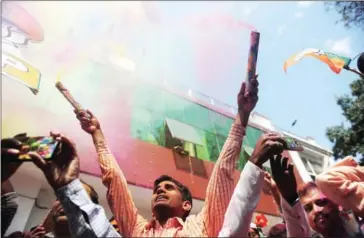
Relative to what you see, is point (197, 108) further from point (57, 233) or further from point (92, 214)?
point (92, 214)

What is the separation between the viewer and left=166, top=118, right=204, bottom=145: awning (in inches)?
208

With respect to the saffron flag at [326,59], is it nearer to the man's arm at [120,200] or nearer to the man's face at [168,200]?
the man's face at [168,200]

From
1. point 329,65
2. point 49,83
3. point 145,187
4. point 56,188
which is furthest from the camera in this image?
point 145,187

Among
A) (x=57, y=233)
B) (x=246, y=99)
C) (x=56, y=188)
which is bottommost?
(x=57, y=233)

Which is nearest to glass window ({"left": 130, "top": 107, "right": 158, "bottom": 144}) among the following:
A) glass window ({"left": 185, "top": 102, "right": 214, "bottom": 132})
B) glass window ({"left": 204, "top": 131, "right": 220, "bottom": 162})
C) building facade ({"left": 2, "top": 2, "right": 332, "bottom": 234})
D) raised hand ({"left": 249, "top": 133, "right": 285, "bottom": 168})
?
building facade ({"left": 2, "top": 2, "right": 332, "bottom": 234})

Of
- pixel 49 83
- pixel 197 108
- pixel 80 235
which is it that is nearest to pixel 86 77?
pixel 49 83

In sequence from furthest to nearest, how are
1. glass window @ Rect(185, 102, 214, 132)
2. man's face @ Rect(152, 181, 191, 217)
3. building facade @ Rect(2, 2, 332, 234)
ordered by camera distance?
glass window @ Rect(185, 102, 214, 132) < building facade @ Rect(2, 2, 332, 234) < man's face @ Rect(152, 181, 191, 217)

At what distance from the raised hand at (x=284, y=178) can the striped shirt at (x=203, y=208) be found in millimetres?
263

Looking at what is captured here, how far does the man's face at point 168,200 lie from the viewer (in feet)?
6.00

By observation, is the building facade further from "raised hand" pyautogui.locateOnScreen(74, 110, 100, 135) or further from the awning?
"raised hand" pyautogui.locateOnScreen(74, 110, 100, 135)

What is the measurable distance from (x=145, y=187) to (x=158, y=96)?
1875 mm

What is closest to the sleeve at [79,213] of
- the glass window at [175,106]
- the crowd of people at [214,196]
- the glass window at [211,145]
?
the crowd of people at [214,196]

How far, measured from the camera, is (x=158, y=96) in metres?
5.92

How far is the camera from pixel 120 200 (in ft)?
5.90
